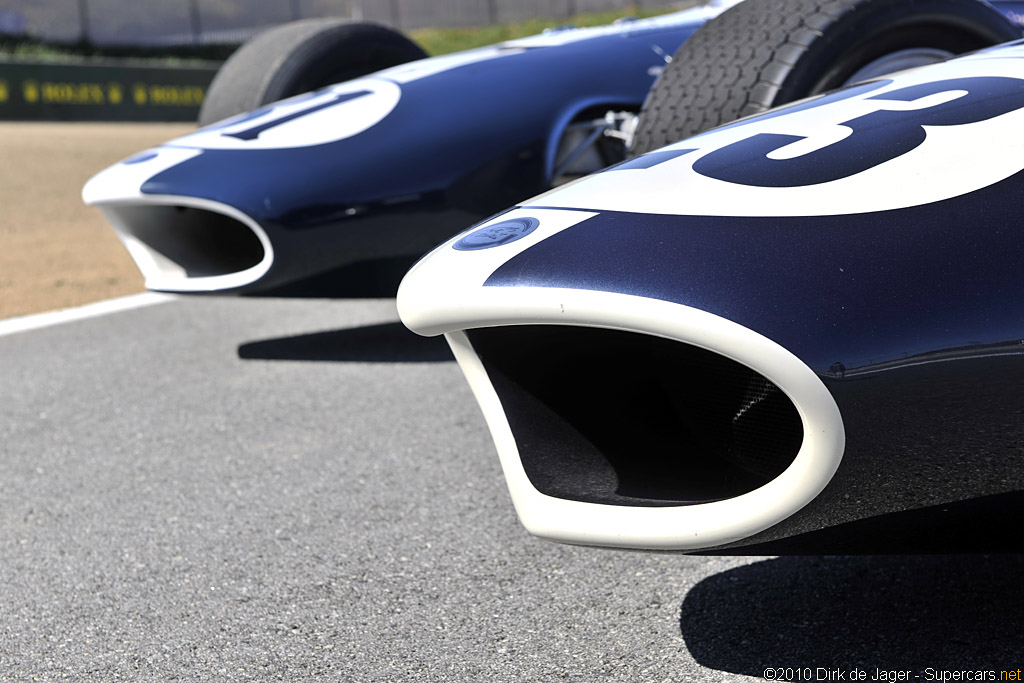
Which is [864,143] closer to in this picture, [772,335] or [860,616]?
[772,335]

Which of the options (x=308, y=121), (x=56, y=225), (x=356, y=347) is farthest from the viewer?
(x=56, y=225)

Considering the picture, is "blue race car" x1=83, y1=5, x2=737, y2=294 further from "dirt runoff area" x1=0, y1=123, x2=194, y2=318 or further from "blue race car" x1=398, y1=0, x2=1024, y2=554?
"blue race car" x1=398, y1=0, x2=1024, y2=554

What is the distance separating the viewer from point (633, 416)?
5.70ft

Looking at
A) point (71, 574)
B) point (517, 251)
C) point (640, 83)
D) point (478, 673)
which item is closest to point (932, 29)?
point (640, 83)

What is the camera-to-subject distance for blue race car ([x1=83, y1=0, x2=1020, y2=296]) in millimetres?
3369

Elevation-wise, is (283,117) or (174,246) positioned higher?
(283,117)

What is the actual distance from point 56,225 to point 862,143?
6.66m

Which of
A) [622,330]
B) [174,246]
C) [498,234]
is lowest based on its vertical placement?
[174,246]

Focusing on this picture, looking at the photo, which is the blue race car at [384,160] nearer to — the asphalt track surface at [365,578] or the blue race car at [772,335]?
the asphalt track surface at [365,578]

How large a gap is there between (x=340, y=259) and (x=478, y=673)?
78.8 inches

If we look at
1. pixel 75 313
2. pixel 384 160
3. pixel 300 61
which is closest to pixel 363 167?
pixel 384 160

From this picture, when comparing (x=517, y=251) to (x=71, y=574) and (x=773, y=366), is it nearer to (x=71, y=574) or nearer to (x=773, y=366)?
(x=773, y=366)

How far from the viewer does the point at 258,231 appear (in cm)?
339

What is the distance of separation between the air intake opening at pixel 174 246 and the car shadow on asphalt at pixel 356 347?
0.39 meters
